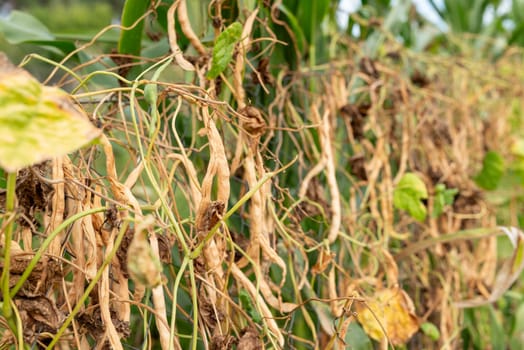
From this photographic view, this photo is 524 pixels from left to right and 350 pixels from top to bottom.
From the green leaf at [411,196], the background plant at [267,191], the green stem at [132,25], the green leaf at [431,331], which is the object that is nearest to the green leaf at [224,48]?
the background plant at [267,191]

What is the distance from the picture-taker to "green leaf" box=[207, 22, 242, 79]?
1.77 feet

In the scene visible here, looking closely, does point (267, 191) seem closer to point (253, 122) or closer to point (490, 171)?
point (253, 122)

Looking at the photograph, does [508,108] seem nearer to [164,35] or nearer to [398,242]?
[398,242]

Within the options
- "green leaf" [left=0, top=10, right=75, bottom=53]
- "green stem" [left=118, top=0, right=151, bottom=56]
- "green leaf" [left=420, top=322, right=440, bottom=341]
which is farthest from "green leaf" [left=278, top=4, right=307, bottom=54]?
"green leaf" [left=420, top=322, right=440, bottom=341]

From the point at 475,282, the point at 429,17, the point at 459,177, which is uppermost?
the point at 429,17

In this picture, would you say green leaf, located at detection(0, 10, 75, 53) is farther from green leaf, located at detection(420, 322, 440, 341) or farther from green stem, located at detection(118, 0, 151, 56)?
green leaf, located at detection(420, 322, 440, 341)

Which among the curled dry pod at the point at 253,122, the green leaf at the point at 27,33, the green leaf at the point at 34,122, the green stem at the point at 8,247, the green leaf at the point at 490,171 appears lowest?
the green leaf at the point at 490,171

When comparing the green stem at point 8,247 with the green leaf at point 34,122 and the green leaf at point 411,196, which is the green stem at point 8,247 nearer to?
the green leaf at point 34,122

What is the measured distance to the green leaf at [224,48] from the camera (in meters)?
0.54

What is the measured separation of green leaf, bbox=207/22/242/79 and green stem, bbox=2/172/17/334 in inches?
10.2

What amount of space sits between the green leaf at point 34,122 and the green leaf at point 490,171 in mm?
887

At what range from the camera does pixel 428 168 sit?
0.92 m

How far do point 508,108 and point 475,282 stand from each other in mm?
530

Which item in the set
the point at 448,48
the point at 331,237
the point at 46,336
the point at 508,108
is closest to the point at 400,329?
the point at 331,237
